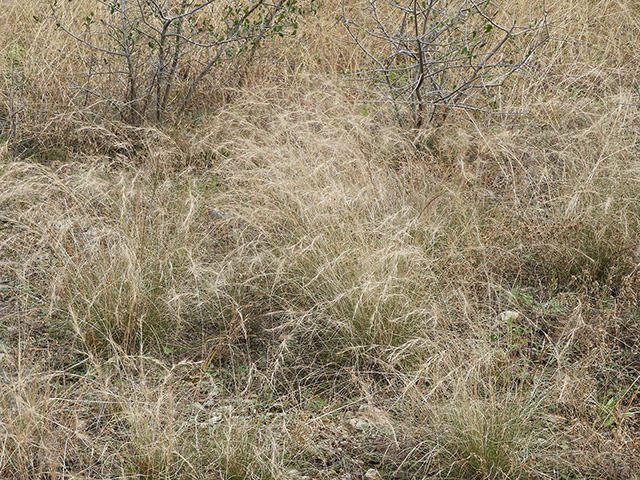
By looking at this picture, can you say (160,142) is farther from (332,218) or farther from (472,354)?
(472,354)

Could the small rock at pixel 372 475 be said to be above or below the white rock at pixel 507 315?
below

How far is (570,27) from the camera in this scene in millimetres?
5062

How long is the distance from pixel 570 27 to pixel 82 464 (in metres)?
4.54

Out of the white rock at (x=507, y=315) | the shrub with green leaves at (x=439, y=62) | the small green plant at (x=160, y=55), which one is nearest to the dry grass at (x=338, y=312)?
the white rock at (x=507, y=315)

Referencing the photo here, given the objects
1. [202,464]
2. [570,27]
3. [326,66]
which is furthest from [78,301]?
[570,27]

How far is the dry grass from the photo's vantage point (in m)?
1.96

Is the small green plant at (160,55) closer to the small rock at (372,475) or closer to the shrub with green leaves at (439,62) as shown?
the shrub with green leaves at (439,62)

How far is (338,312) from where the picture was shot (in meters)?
2.45

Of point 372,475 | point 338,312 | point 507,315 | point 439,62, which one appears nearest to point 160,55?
point 439,62

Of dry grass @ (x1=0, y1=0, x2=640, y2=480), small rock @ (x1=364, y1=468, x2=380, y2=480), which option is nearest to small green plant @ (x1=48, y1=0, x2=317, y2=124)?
dry grass @ (x1=0, y1=0, x2=640, y2=480)

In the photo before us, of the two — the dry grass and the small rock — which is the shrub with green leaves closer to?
the dry grass

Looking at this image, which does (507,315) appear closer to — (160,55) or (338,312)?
(338,312)

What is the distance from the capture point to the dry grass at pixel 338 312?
196 cm

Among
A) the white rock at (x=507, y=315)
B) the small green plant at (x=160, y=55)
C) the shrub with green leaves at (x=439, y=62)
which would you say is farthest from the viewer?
the small green plant at (x=160, y=55)
